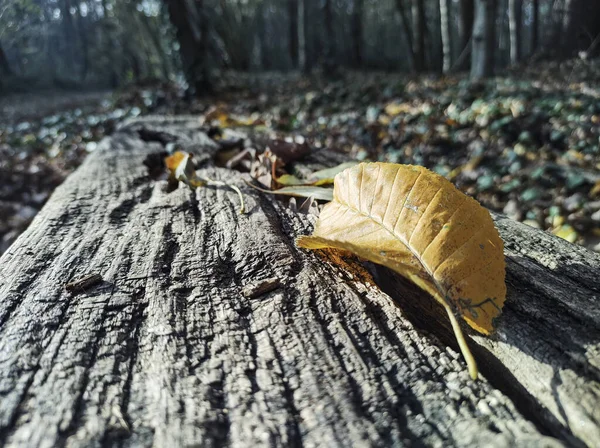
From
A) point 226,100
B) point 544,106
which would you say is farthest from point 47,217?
point 226,100

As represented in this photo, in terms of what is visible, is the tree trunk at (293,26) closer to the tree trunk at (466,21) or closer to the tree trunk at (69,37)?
the tree trunk at (466,21)

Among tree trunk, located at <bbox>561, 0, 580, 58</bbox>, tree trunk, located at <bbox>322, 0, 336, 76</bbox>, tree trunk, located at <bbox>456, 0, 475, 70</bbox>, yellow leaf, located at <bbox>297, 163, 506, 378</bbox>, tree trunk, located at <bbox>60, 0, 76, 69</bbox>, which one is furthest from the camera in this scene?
tree trunk, located at <bbox>60, 0, 76, 69</bbox>

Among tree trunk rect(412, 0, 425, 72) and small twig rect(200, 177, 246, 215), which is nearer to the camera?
small twig rect(200, 177, 246, 215)

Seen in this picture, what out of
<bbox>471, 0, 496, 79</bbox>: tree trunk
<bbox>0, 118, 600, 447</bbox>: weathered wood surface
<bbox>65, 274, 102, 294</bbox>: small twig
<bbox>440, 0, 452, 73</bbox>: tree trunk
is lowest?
<bbox>0, 118, 600, 447</bbox>: weathered wood surface

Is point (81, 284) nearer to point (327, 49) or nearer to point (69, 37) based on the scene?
point (327, 49)

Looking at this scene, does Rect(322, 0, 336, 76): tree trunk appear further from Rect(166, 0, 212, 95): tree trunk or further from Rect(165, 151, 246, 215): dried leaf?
Rect(165, 151, 246, 215): dried leaf

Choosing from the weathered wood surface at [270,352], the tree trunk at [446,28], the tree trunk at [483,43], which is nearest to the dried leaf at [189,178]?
the weathered wood surface at [270,352]

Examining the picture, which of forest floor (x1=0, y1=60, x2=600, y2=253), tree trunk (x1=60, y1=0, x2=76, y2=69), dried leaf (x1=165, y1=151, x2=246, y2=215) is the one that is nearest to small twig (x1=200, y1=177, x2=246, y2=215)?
dried leaf (x1=165, y1=151, x2=246, y2=215)
